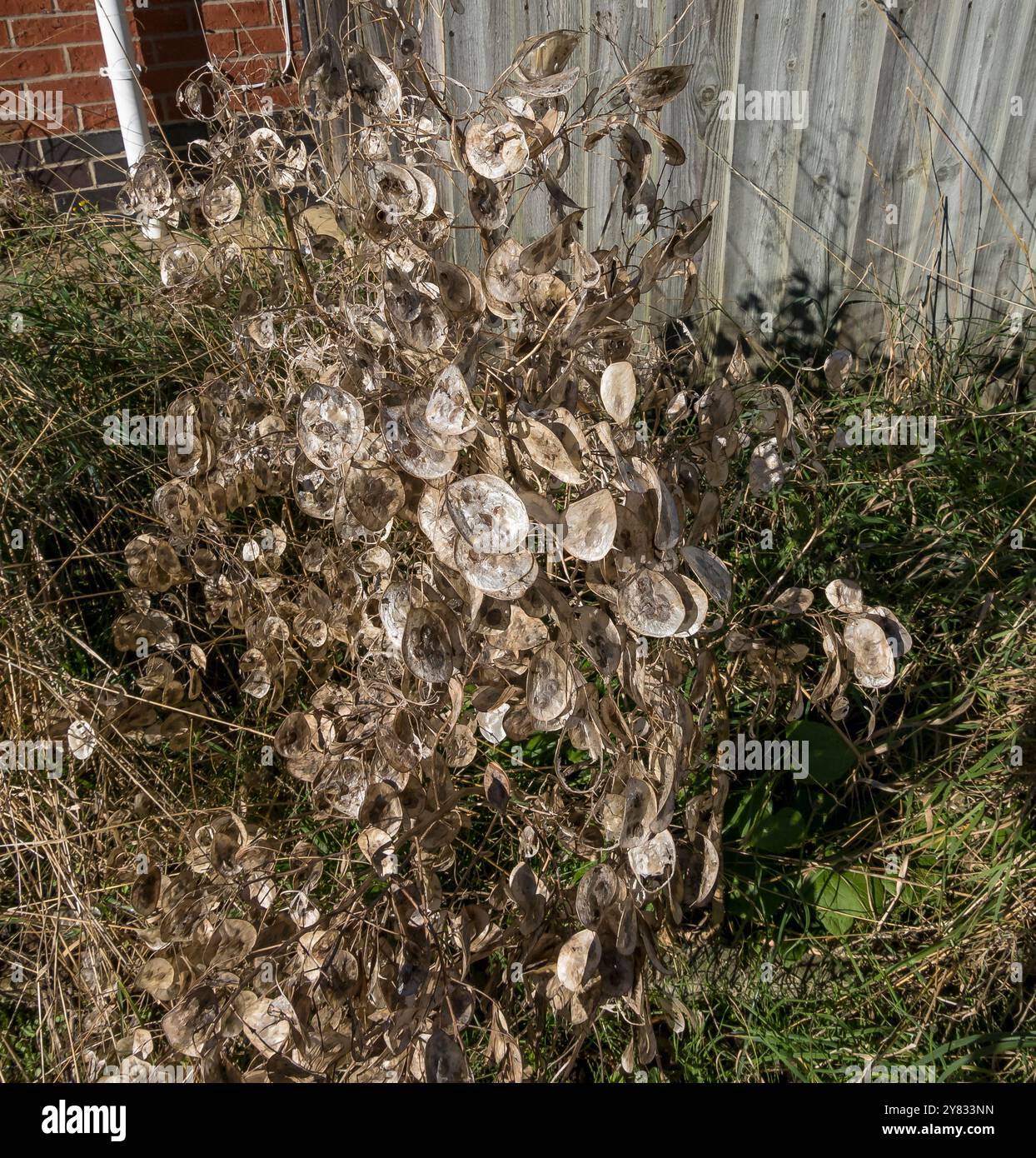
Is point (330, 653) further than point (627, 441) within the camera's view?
Yes

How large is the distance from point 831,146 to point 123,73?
2.52m

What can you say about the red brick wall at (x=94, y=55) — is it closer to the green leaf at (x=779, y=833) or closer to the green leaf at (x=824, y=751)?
the green leaf at (x=824, y=751)

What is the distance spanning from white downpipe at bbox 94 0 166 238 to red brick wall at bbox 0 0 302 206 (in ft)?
0.42

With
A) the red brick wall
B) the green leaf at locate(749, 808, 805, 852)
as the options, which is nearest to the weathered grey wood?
the red brick wall

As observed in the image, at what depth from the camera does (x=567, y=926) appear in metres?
1.69

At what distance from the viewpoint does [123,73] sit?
11.7 feet

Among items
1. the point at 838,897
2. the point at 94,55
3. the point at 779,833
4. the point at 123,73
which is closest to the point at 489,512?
the point at 779,833

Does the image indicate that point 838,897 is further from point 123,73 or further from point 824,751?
point 123,73

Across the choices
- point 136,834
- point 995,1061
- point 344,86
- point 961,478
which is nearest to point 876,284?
point 961,478

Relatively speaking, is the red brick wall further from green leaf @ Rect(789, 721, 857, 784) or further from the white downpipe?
green leaf @ Rect(789, 721, 857, 784)

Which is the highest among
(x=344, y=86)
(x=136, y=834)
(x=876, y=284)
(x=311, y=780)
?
(x=344, y=86)

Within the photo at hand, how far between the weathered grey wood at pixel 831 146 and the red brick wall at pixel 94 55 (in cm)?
130

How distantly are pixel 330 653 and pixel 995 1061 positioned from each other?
4.82ft

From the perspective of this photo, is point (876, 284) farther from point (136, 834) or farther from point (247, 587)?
point (136, 834)
